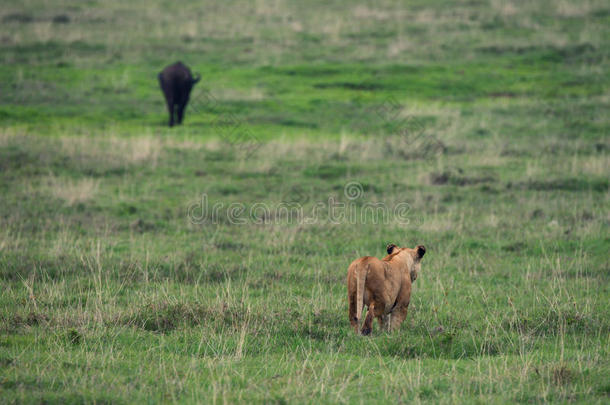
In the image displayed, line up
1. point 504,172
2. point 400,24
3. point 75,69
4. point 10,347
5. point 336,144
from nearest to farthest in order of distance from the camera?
point 10,347 → point 504,172 → point 336,144 → point 75,69 → point 400,24

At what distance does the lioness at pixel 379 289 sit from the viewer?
659 centimetres

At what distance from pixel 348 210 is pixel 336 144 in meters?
6.00

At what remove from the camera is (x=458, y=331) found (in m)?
7.10

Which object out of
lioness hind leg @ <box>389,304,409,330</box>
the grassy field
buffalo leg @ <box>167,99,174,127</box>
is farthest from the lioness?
buffalo leg @ <box>167,99,174,127</box>

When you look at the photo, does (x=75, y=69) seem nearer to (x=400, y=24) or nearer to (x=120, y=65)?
(x=120, y=65)

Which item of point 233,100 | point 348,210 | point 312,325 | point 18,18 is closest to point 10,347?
point 312,325

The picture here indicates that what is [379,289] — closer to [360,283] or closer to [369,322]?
[360,283]

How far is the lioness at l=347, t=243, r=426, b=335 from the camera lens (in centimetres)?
659

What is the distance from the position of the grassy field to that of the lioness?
0.24 meters

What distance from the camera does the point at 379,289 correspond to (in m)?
6.64
